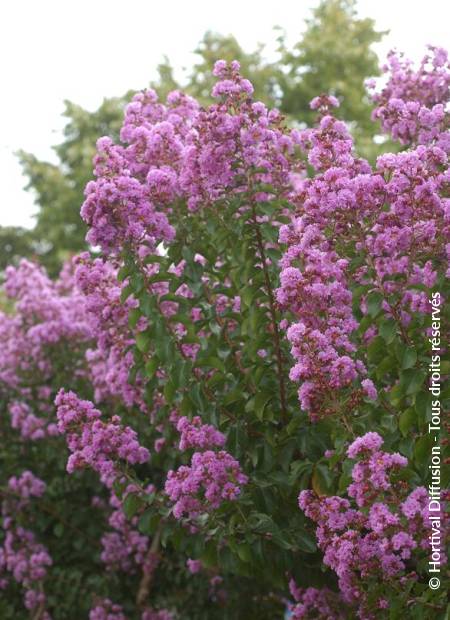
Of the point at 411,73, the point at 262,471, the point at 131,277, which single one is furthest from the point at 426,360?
the point at 411,73

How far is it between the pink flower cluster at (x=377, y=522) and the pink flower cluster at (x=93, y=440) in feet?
3.72

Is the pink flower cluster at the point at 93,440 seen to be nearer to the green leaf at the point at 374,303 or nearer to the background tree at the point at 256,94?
the green leaf at the point at 374,303

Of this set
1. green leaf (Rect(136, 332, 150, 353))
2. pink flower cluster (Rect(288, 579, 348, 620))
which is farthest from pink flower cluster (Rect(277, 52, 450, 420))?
pink flower cluster (Rect(288, 579, 348, 620))

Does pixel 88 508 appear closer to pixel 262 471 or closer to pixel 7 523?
pixel 7 523

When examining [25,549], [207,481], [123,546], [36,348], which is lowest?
[207,481]

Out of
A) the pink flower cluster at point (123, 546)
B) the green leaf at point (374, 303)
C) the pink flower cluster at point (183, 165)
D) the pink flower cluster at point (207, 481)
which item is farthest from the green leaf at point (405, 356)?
the pink flower cluster at point (123, 546)

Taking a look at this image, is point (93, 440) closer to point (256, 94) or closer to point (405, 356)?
point (405, 356)

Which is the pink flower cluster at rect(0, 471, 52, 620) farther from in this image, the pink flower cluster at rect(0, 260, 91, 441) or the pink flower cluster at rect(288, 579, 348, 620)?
the pink flower cluster at rect(288, 579, 348, 620)

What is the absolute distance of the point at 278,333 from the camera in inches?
139

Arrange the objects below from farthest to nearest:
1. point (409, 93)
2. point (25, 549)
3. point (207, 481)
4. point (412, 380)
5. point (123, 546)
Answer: point (25, 549) < point (123, 546) < point (409, 93) < point (207, 481) < point (412, 380)

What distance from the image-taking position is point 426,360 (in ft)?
9.73

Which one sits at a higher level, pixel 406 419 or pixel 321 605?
pixel 406 419

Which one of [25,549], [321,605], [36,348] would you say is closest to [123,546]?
[25,549]

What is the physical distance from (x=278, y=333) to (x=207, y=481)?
2.17 feet
